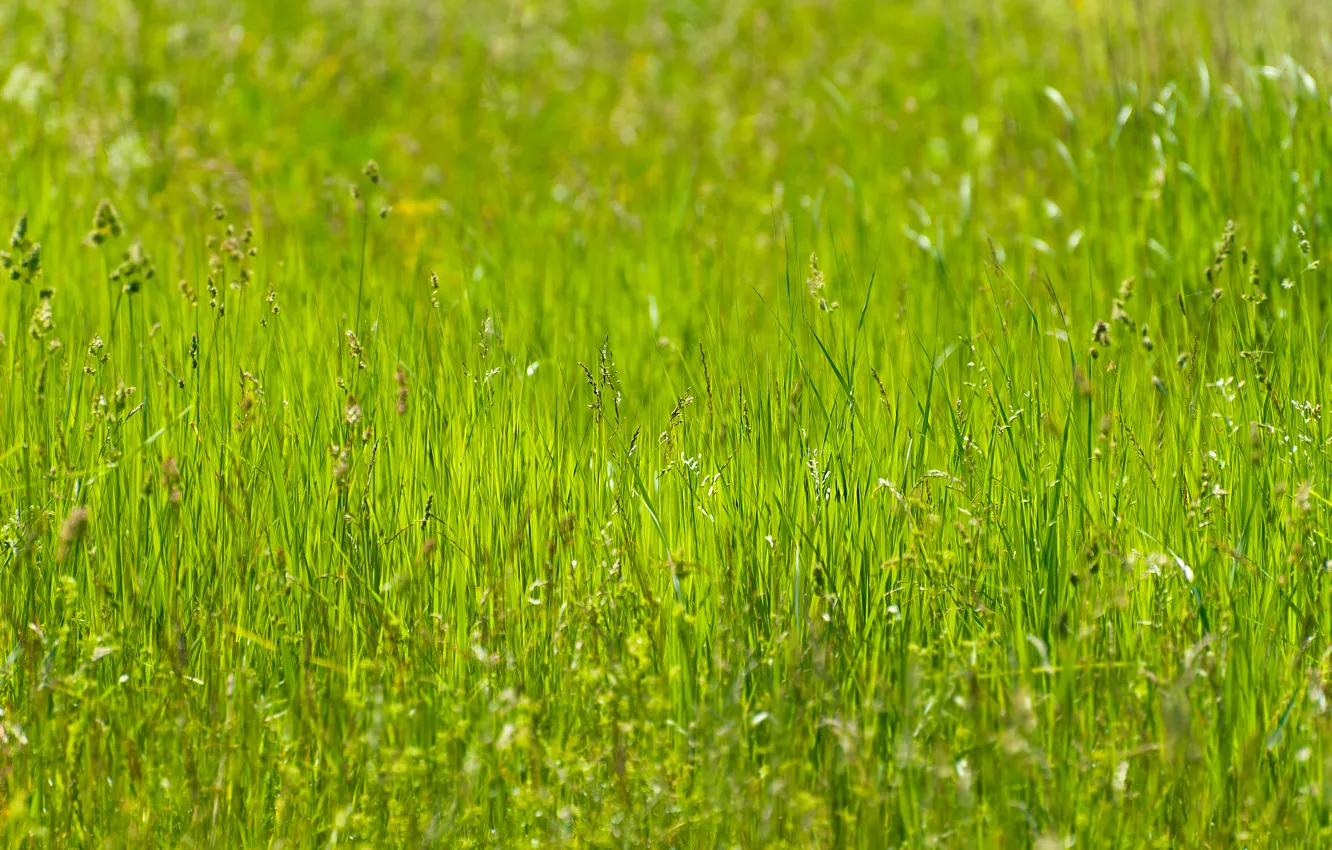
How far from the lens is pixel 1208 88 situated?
4.25m

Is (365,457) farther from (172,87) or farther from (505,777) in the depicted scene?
(172,87)

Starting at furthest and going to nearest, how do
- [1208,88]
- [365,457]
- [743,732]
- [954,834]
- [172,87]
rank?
[172,87]
[1208,88]
[365,457]
[743,732]
[954,834]

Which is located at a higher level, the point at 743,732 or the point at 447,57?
the point at 447,57

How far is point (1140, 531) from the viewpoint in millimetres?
2135

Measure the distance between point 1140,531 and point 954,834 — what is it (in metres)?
0.61

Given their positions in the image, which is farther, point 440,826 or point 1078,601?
point 1078,601

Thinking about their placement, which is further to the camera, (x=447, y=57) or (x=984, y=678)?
(x=447, y=57)

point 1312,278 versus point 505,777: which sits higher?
point 1312,278

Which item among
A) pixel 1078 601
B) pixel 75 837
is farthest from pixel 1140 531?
pixel 75 837

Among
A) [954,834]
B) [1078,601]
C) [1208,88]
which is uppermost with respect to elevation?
[1208,88]

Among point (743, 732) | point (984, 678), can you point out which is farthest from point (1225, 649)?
point (743, 732)

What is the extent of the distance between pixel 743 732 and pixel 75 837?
0.89 meters

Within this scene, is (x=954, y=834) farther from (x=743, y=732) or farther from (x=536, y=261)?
(x=536, y=261)

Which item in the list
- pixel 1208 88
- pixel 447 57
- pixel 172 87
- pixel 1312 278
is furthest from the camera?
pixel 447 57
